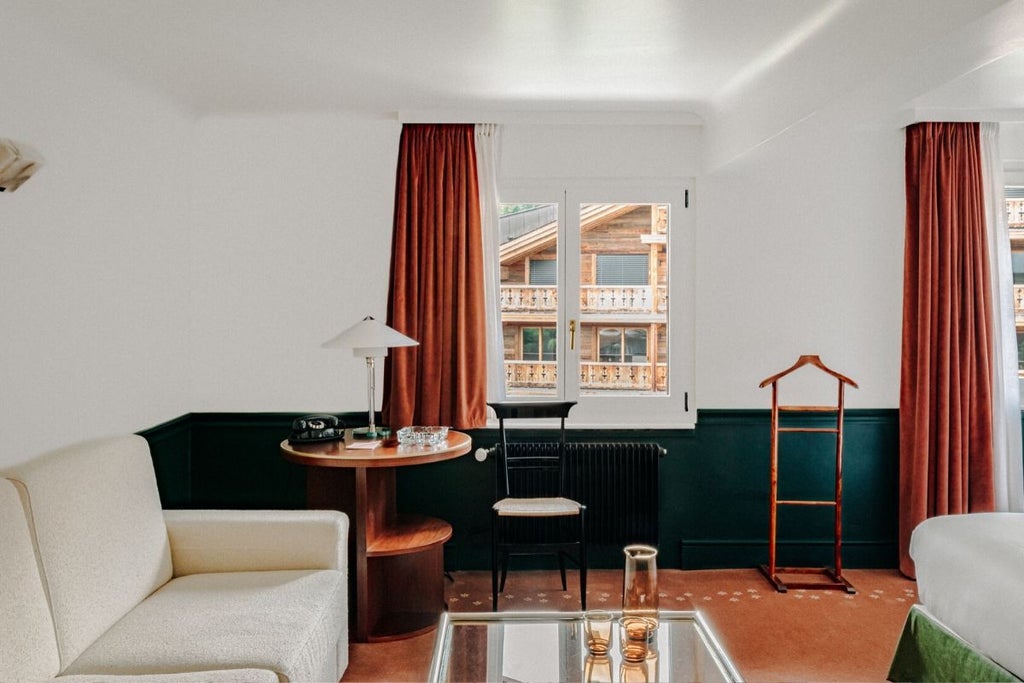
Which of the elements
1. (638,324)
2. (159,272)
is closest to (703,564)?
(638,324)

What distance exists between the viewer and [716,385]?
394 cm

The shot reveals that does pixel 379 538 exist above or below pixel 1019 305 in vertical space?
below

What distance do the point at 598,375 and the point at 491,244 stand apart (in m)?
0.89

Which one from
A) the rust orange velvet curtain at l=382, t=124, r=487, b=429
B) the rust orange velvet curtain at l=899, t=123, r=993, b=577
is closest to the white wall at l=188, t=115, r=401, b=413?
the rust orange velvet curtain at l=382, t=124, r=487, b=429

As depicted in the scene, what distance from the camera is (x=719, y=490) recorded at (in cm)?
394

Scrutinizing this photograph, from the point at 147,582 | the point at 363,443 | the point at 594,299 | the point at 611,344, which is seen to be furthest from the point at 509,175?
the point at 147,582

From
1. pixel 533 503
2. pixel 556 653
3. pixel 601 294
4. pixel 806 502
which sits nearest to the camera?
pixel 556 653

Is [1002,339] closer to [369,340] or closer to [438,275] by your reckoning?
[438,275]

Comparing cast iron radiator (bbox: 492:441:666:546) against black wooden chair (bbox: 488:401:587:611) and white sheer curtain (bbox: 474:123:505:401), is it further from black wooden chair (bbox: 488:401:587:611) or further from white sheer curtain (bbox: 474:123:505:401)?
white sheer curtain (bbox: 474:123:505:401)

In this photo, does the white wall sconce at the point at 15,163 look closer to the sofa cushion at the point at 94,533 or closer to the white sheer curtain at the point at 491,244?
the sofa cushion at the point at 94,533

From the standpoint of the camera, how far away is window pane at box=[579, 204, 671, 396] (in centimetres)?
395

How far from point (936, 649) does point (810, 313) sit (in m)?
1.92

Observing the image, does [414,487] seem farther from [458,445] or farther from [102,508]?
[102,508]

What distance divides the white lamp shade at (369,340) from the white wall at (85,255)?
2.71ft
